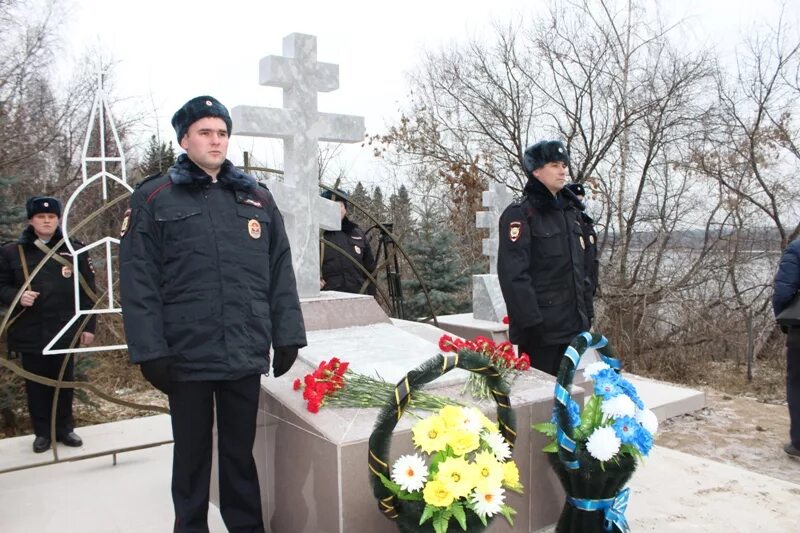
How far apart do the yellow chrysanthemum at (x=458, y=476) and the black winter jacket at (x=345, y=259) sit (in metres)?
3.67

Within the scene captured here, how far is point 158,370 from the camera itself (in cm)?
232

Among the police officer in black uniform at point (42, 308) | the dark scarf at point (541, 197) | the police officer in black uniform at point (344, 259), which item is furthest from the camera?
the police officer in black uniform at point (344, 259)

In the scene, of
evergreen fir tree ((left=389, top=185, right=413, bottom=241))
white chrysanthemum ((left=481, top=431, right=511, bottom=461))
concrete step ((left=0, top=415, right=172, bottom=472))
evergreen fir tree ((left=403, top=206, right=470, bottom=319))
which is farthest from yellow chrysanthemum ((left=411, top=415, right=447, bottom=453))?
evergreen fir tree ((left=389, top=185, right=413, bottom=241))

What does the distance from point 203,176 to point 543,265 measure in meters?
1.89

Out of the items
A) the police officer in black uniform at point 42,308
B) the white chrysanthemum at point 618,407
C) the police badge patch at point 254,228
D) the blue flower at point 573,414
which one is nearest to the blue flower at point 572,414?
the blue flower at point 573,414

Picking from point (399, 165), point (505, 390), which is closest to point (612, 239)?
point (399, 165)

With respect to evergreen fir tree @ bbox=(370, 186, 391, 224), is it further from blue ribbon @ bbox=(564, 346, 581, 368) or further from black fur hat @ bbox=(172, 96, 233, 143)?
blue ribbon @ bbox=(564, 346, 581, 368)

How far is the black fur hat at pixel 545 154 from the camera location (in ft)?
11.5

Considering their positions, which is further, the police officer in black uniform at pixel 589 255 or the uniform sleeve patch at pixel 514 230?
the police officer in black uniform at pixel 589 255

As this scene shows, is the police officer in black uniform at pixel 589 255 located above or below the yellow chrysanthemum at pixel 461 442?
above

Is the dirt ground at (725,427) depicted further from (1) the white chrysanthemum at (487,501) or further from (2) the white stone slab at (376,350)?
(1) the white chrysanthemum at (487,501)

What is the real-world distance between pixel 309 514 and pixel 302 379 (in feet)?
1.86

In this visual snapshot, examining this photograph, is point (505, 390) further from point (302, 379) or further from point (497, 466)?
point (302, 379)

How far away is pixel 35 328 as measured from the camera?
→ 4.30 m
